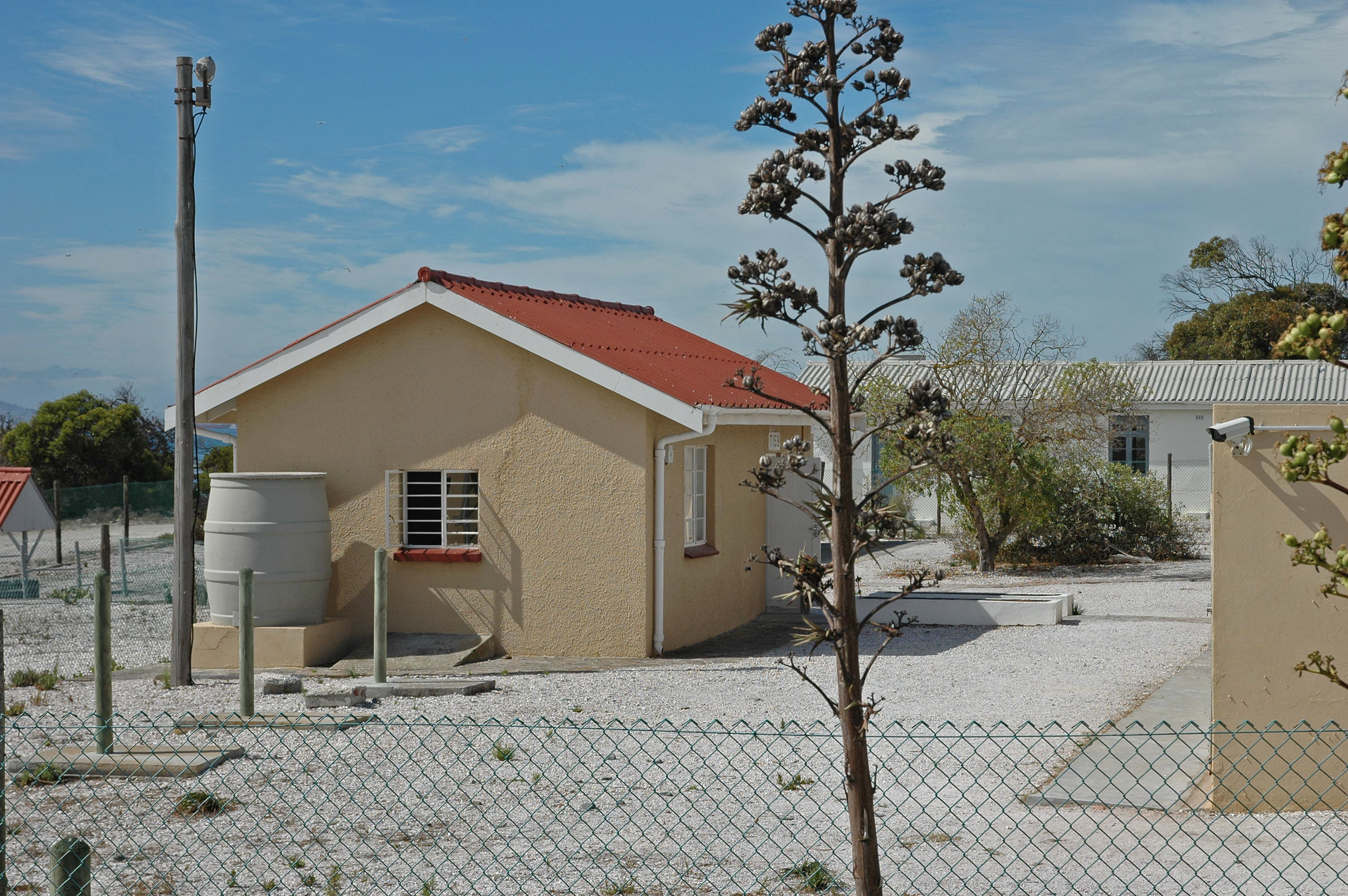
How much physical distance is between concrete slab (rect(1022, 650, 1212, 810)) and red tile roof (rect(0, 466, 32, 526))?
15468mm

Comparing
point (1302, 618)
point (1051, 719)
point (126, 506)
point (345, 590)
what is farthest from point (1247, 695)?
point (126, 506)

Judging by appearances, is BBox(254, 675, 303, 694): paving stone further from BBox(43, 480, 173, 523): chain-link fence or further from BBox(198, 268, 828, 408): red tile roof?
BBox(43, 480, 173, 523): chain-link fence

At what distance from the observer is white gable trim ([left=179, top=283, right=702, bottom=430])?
11695 mm

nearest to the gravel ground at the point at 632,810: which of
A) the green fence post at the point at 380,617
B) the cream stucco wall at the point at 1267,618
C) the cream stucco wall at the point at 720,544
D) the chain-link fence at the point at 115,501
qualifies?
the cream stucco wall at the point at 1267,618

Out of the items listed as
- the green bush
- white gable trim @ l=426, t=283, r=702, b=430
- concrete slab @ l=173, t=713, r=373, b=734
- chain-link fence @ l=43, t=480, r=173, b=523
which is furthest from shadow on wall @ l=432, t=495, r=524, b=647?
chain-link fence @ l=43, t=480, r=173, b=523

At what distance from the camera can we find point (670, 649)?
12445mm

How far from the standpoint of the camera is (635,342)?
14.7 m

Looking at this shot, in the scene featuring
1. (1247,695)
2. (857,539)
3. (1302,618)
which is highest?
(857,539)

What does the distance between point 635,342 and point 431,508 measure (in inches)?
133

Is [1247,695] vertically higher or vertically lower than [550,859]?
higher

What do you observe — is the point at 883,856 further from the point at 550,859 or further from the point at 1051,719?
the point at 1051,719

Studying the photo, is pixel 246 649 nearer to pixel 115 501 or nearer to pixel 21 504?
pixel 21 504

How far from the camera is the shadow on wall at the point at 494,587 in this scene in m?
12.3

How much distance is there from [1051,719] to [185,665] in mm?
6977
